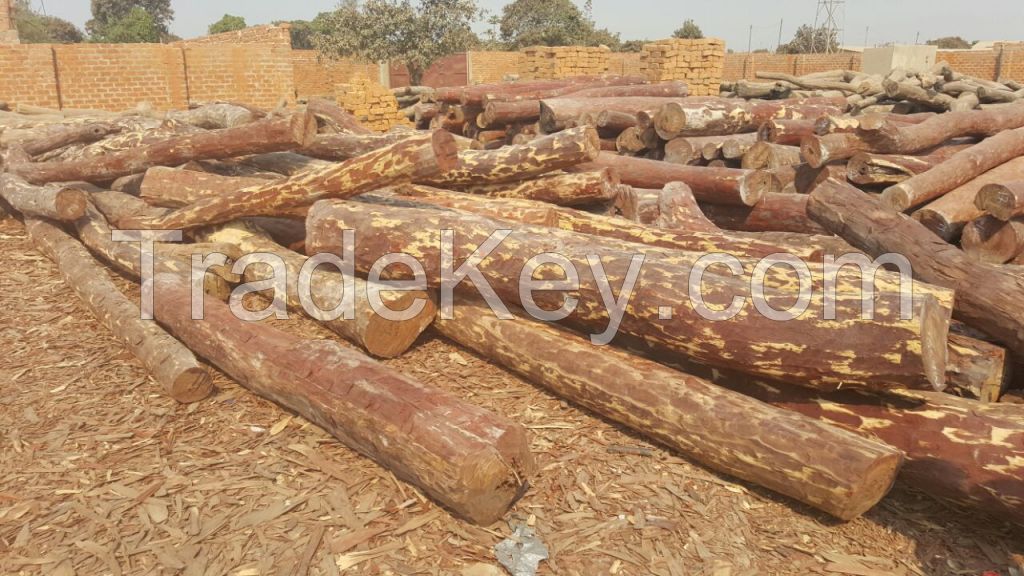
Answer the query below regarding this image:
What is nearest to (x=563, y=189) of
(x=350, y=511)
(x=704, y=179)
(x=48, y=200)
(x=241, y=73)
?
(x=704, y=179)

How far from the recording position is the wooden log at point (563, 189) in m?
5.58

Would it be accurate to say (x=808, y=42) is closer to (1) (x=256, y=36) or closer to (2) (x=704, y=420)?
(1) (x=256, y=36)

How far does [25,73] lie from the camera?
14.5 metres

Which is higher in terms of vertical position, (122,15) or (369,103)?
(122,15)

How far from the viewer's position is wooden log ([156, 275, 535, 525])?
107 inches

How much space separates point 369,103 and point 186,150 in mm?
7194

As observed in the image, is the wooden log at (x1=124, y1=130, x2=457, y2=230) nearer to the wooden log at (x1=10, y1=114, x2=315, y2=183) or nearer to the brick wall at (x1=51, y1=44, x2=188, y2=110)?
the wooden log at (x1=10, y1=114, x2=315, y2=183)

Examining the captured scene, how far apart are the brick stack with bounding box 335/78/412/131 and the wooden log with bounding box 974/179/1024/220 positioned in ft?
33.7

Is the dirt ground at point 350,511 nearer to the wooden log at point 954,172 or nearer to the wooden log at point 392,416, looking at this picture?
the wooden log at point 392,416

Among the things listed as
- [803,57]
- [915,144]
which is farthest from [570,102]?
[803,57]

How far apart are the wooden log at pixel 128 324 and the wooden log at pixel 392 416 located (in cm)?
21

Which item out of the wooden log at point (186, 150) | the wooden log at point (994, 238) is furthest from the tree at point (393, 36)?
the wooden log at point (994, 238)

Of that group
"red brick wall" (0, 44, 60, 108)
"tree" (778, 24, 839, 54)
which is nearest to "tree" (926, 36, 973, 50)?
"tree" (778, 24, 839, 54)

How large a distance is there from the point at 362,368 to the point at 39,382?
2308 millimetres
